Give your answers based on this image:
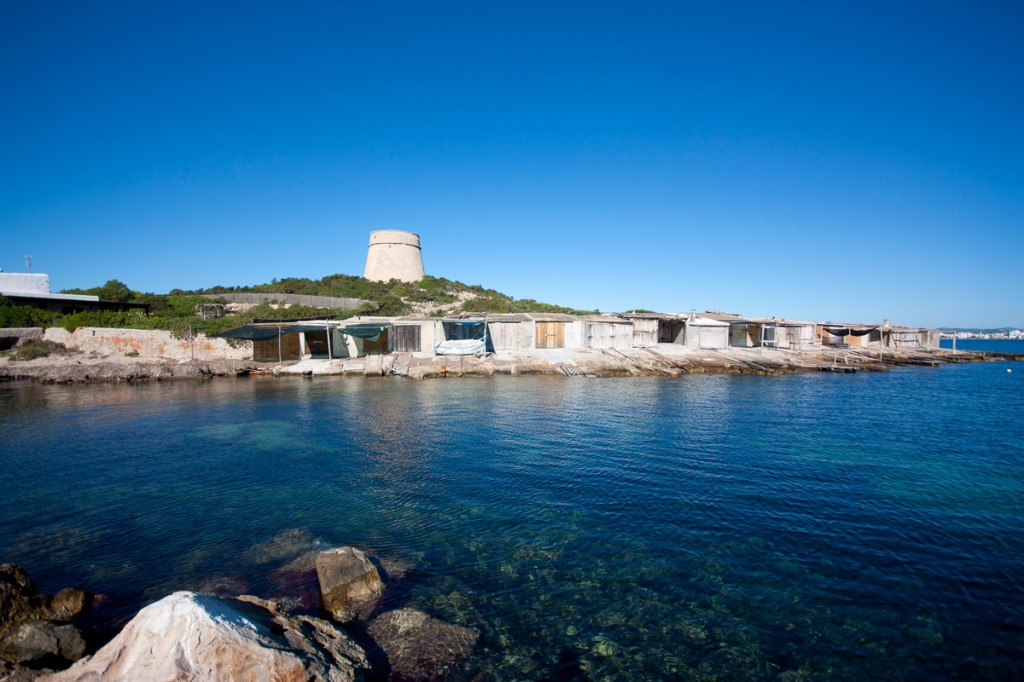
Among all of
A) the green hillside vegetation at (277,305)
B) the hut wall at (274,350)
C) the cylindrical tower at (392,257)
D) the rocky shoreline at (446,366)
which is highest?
the cylindrical tower at (392,257)

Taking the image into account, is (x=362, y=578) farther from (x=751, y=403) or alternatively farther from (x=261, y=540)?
(x=751, y=403)

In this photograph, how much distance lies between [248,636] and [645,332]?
40399 mm

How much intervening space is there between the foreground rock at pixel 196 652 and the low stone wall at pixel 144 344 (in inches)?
1510

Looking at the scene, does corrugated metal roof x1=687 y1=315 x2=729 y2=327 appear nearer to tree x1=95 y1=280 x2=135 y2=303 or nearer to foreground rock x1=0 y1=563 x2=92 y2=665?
foreground rock x1=0 y1=563 x2=92 y2=665

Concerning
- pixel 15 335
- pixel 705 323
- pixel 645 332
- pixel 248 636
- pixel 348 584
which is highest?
pixel 705 323

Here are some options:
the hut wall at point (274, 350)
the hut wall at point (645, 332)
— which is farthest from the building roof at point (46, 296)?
the hut wall at point (645, 332)

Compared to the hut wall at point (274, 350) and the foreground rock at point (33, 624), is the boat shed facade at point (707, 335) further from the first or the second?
the foreground rock at point (33, 624)

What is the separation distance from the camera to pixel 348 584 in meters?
7.23

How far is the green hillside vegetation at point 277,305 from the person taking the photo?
4003 centimetres

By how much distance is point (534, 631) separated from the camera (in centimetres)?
672

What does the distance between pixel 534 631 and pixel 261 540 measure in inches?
225

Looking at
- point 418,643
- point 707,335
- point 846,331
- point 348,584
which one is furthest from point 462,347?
point 846,331

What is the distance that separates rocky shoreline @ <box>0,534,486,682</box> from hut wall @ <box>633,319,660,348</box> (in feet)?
120

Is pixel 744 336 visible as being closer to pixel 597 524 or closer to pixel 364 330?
pixel 364 330
